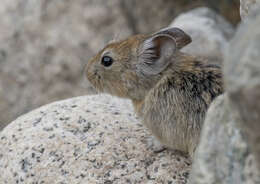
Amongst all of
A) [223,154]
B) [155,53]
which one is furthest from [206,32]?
[223,154]

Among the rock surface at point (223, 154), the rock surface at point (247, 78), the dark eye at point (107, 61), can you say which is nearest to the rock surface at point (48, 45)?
the dark eye at point (107, 61)

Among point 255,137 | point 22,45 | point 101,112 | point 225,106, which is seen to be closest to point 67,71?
point 22,45

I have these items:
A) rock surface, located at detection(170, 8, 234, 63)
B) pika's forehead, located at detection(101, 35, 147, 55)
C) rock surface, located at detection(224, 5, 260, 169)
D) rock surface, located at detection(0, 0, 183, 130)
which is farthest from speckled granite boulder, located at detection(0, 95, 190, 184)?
→ rock surface, located at detection(0, 0, 183, 130)

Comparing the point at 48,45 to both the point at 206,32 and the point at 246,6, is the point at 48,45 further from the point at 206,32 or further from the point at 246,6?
the point at 246,6

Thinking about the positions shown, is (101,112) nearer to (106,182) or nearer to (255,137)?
(106,182)

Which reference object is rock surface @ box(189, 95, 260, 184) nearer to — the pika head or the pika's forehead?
the pika head

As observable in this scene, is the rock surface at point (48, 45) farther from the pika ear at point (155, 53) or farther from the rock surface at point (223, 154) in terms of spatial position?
the rock surface at point (223, 154)
